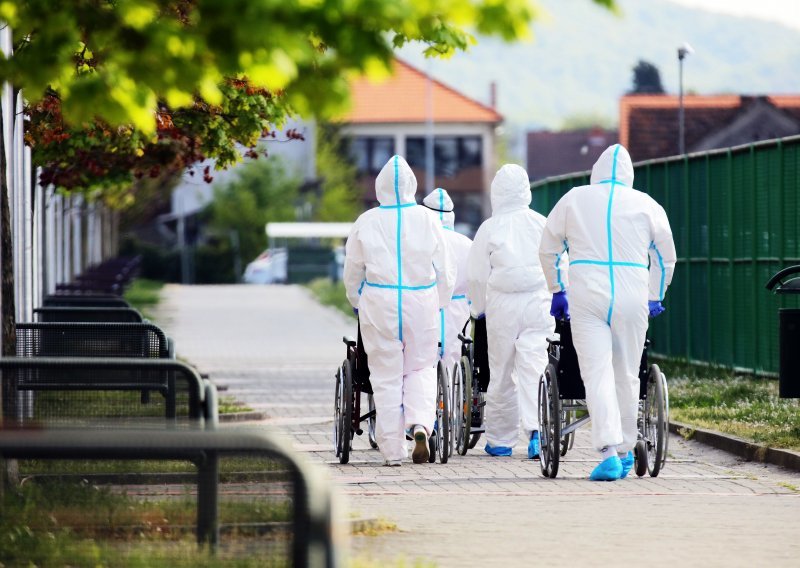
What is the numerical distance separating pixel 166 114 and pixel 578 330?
4.78 m

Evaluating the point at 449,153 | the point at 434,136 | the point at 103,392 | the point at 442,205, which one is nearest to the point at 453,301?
the point at 442,205

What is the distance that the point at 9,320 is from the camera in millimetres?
10664

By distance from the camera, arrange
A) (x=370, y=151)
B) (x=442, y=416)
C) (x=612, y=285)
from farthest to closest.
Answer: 1. (x=370, y=151)
2. (x=442, y=416)
3. (x=612, y=285)

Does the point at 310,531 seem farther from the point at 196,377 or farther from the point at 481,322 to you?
the point at 481,322

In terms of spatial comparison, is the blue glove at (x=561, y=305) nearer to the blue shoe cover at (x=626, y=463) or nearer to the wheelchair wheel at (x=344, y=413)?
the blue shoe cover at (x=626, y=463)

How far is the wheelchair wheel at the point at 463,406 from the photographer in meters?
12.4

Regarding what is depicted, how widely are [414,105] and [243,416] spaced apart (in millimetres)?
86606

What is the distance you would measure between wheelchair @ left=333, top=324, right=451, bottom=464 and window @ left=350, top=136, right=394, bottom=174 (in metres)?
88.2

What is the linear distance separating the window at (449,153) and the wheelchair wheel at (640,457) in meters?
90.1

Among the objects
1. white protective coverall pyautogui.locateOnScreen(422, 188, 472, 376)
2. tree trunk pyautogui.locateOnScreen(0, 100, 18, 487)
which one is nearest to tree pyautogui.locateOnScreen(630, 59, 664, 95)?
white protective coverall pyautogui.locateOnScreen(422, 188, 472, 376)

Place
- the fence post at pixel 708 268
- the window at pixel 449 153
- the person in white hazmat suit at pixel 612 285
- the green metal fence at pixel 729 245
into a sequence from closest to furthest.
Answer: the person in white hazmat suit at pixel 612 285 → the green metal fence at pixel 729 245 → the fence post at pixel 708 268 → the window at pixel 449 153

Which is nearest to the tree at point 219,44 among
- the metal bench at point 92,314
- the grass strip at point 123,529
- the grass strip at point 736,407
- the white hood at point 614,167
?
the grass strip at point 123,529

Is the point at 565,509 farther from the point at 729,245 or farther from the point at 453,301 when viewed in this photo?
the point at 729,245

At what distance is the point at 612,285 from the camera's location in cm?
1075
